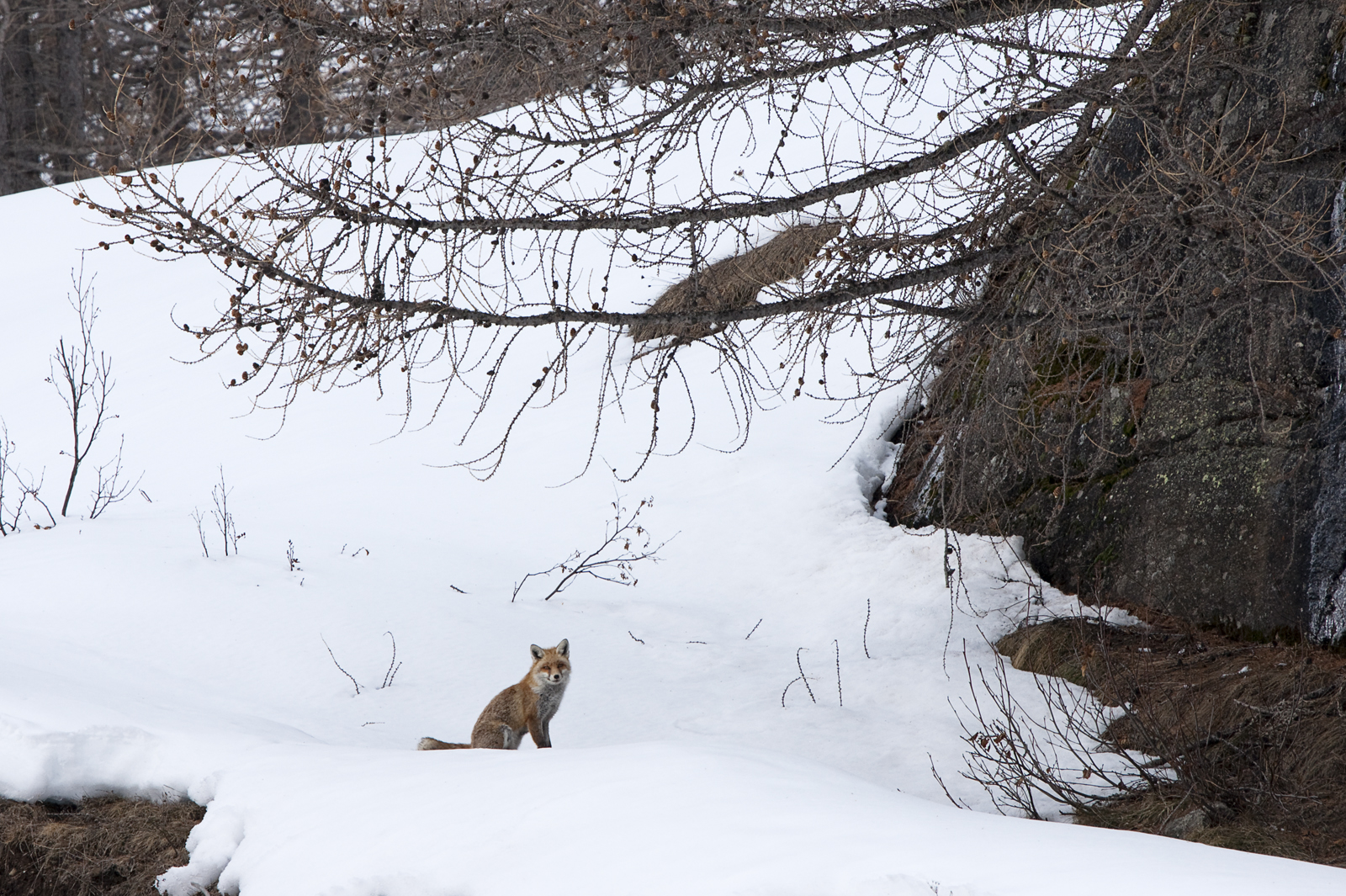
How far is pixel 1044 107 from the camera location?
4.69 meters

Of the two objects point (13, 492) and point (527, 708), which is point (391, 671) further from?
point (13, 492)

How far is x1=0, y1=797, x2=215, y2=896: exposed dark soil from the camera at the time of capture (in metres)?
4.46

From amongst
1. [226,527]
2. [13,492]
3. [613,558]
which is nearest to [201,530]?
[226,527]

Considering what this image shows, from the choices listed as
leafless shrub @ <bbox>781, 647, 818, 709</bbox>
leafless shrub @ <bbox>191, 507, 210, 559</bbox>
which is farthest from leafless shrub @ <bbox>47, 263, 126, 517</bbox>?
leafless shrub @ <bbox>781, 647, 818, 709</bbox>

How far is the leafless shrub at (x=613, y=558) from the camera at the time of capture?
8898 mm

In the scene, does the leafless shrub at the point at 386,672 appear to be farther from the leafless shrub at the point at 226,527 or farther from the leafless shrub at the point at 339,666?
the leafless shrub at the point at 226,527

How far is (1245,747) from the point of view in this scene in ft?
16.0

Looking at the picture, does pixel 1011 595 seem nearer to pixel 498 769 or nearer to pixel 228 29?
pixel 498 769

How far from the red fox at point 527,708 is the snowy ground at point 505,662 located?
0.62m

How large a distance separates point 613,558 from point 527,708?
3.72 meters

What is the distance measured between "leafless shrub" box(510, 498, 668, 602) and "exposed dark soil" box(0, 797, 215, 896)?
162 inches

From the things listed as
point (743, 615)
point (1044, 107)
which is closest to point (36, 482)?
point (743, 615)

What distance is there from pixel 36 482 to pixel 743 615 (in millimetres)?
8158

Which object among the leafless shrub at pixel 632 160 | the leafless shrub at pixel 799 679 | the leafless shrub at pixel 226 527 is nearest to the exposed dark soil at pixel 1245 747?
the leafless shrub at pixel 799 679
